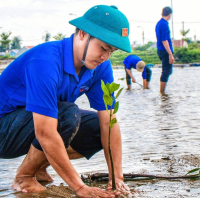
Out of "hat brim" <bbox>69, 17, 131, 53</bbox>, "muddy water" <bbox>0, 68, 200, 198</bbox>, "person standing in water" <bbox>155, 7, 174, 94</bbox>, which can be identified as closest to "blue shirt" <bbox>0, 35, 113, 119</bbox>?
"hat brim" <bbox>69, 17, 131, 53</bbox>

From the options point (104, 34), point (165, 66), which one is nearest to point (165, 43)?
point (165, 66)

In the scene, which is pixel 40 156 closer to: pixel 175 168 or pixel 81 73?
pixel 81 73

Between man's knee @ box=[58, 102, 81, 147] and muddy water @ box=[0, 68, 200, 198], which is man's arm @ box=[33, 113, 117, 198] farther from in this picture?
muddy water @ box=[0, 68, 200, 198]

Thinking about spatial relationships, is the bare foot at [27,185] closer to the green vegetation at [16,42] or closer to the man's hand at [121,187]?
the man's hand at [121,187]

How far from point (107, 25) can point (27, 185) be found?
1200 mm

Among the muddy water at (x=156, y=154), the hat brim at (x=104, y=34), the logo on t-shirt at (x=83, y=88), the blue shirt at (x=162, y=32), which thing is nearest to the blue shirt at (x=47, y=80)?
the logo on t-shirt at (x=83, y=88)

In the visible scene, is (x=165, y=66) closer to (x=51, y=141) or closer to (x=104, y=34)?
(x=104, y=34)

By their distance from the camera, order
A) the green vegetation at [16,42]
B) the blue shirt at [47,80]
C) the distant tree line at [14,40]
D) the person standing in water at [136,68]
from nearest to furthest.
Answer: the blue shirt at [47,80] → the person standing in water at [136,68] → the distant tree line at [14,40] → the green vegetation at [16,42]

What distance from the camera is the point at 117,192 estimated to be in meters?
2.47

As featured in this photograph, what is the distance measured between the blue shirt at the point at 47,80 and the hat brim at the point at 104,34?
0.71ft

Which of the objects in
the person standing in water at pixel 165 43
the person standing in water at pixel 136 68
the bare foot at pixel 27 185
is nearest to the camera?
the bare foot at pixel 27 185

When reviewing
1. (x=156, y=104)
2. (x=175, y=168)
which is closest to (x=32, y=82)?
(x=175, y=168)

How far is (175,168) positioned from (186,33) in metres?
61.6

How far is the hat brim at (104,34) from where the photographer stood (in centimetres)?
229
